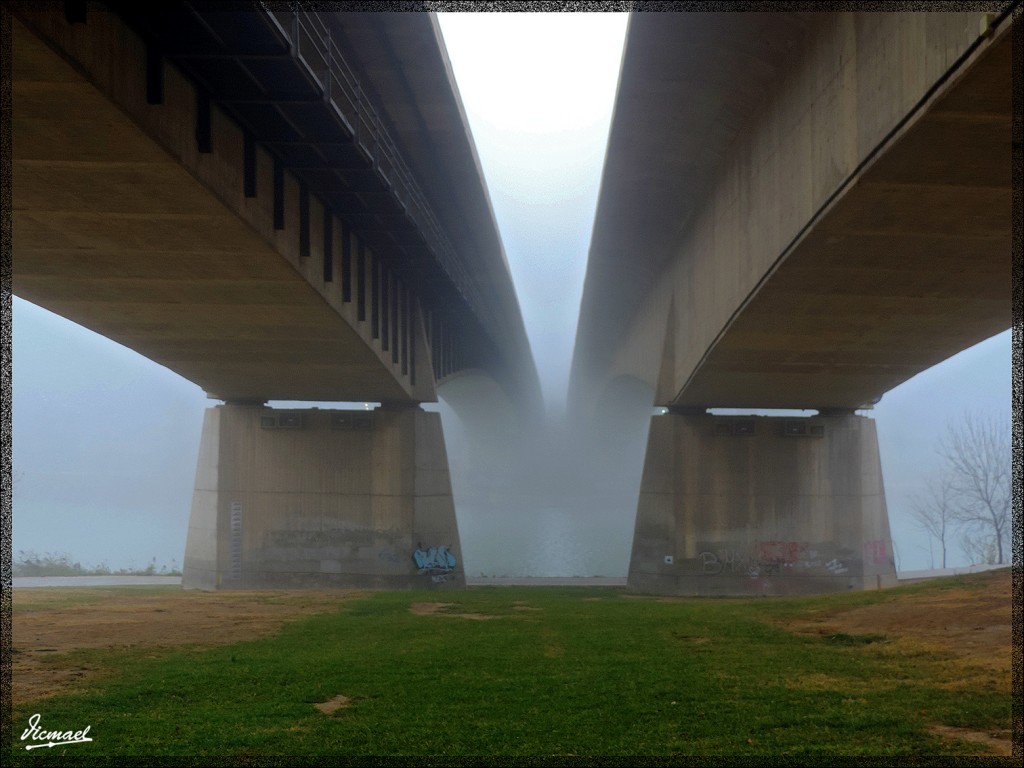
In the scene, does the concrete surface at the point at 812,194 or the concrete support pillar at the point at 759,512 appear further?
the concrete support pillar at the point at 759,512

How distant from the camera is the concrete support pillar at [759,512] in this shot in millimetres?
32219

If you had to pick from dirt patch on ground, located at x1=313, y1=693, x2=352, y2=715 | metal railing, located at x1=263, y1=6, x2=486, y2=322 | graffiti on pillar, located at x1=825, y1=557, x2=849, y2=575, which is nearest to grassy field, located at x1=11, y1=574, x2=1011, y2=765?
dirt patch on ground, located at x1=313, y1=693, x2=352, y2=715

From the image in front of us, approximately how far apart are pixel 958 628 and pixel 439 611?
12.2 m

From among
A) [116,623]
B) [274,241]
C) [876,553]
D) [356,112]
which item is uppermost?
[356,112]

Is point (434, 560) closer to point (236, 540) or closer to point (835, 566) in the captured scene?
point (236, 540)

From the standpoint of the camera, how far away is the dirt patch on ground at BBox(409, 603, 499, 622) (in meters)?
21.1

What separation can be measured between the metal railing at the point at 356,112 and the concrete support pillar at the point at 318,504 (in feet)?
22.3

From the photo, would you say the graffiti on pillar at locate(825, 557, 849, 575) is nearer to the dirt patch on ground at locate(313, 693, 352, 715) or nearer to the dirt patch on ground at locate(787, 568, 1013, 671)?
the dirt patch on ground at locate(787, 568, 1013, 671)

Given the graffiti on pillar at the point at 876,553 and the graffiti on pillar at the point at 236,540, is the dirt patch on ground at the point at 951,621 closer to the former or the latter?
the graffiti on pillar at the point at 876,553

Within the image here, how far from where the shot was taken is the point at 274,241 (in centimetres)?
1731

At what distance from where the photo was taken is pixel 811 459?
32906mm

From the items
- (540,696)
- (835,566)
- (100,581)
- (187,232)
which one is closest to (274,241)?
(187,232)

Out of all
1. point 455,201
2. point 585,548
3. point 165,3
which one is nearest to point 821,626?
point 165,3

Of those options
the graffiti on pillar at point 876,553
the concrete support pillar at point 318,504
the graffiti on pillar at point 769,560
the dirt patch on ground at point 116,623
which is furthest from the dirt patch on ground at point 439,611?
the graffiti on pillar at point 876,553
